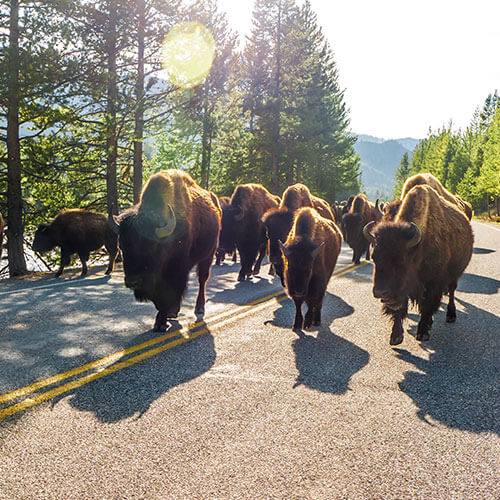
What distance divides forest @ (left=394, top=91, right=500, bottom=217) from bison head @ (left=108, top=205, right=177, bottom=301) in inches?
1838

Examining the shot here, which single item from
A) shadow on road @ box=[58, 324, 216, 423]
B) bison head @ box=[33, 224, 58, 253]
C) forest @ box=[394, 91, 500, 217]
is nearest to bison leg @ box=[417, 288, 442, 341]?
shadow on road @ box=[58, 324, 216, 423]

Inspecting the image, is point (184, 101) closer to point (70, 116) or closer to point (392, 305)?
point (70, 116)

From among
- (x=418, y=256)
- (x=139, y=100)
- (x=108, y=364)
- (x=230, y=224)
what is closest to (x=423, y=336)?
(x=418, y=256)

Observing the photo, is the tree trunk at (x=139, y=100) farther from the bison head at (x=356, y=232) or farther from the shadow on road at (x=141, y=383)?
the shadow on road at (x=141, y=383)

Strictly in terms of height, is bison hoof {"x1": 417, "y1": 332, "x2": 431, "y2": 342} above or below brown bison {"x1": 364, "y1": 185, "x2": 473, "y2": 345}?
below

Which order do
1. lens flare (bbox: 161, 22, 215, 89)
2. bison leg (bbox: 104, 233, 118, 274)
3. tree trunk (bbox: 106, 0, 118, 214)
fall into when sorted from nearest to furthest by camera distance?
bison leg (bbox: 104, 233, 118, 274)
tree trunk (bbox: 106, 0, 118, 214)
lens flare (bbox: 161, 22, 215, 89)

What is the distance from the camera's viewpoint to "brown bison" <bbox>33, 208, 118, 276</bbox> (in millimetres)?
10867

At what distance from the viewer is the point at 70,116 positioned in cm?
1206

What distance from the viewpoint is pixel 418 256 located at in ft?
16.7

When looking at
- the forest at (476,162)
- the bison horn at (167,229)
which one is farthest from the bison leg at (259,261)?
the forest at (476,162)

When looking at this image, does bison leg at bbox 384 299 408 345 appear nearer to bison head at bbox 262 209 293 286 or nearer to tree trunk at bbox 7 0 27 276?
bison head at bbox 262 209 293 286

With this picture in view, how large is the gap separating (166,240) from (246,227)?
5126 millimetres

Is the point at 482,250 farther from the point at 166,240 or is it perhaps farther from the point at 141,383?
the point at 141,383

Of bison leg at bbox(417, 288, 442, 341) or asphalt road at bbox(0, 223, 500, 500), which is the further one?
bison leg at bbox(417, 288, 442, 341)
